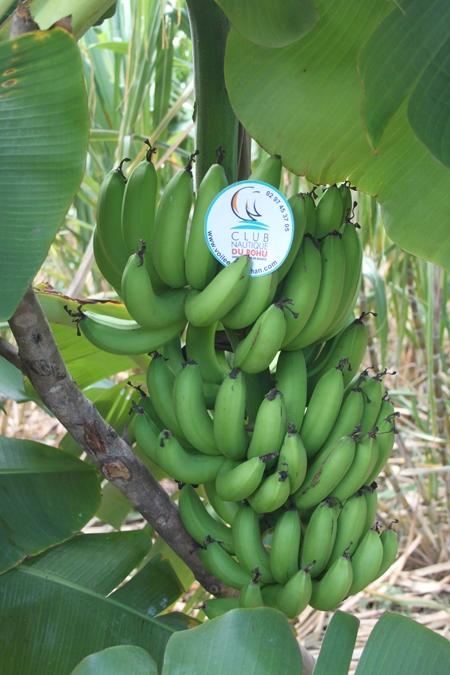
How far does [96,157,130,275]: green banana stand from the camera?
71 cm

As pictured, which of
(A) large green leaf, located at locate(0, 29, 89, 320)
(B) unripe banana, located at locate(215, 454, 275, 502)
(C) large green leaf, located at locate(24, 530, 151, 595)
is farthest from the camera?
(C) large green leaf, located at locate(24, 530, 151, 595)

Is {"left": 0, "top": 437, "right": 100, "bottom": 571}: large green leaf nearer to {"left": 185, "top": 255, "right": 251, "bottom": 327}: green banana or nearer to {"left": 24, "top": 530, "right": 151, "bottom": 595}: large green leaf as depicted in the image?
{"left": 24, "top": 530, "right": 151, "bottom": 595}: large green leaf

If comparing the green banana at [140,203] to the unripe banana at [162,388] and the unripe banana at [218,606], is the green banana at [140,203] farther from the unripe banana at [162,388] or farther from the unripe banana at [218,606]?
the unripe banana at [218,606]

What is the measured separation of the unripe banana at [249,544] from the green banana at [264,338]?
0.15 meters

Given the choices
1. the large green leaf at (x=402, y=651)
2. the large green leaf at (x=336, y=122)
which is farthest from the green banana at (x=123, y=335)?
the large green leaf at (x=402, y=651)

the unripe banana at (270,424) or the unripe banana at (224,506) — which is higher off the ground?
the unripe banana at (270,424)

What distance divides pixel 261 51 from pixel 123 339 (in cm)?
29

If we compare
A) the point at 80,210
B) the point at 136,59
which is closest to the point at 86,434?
the point at 136,59

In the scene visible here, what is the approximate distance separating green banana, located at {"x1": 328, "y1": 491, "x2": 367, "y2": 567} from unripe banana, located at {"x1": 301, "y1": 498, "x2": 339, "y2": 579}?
0.02 m

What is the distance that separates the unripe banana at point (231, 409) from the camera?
644mm

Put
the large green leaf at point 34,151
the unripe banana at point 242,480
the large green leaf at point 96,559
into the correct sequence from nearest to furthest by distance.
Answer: the large green leaf at point 34,151 < the unripe banana at point 242,480 < the large green leaf at point 96,559

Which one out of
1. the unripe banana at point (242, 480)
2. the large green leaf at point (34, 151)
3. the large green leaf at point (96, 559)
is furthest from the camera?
the large green leaf at point (96, 559)

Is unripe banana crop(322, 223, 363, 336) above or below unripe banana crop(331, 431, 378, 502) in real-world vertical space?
above

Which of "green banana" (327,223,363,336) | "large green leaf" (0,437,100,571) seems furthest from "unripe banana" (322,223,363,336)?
"large green leaf" (0,437,100,571)
